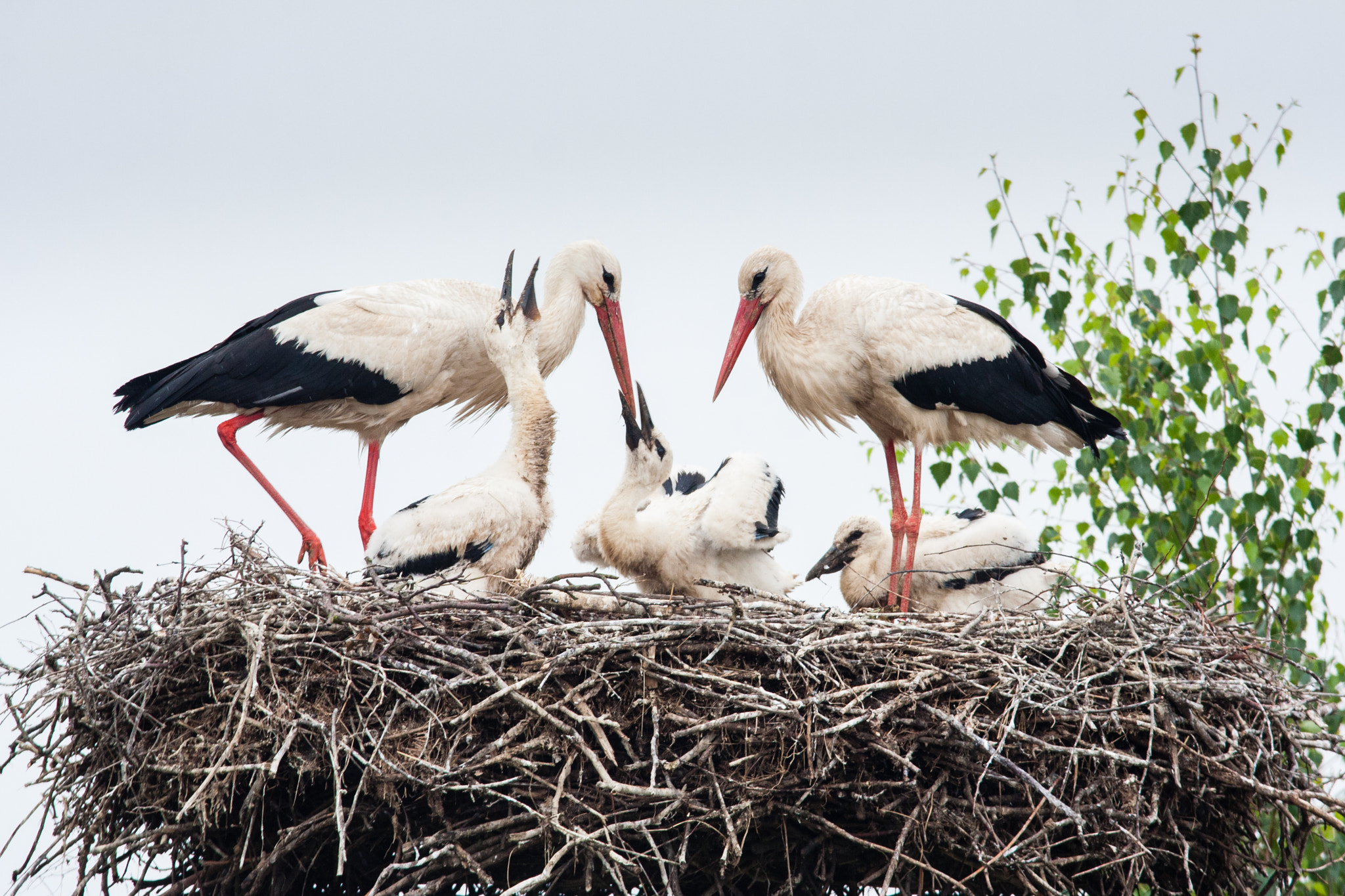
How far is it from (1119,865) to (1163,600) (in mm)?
1036

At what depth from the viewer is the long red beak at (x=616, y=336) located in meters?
5.85

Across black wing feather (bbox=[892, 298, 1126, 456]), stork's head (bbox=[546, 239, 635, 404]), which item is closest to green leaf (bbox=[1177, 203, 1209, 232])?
black wing feather (bbox=[892, 298, 1126, 456])

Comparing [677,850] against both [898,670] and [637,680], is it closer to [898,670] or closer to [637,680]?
[637,680]

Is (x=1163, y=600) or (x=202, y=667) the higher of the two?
(x=202, y=667)

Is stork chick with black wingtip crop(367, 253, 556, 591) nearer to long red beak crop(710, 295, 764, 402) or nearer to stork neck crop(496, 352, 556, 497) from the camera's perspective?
stork neck crop(496, 352, 556, 497)

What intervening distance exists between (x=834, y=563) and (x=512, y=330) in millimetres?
1719

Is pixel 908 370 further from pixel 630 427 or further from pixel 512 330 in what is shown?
pixel 512 330

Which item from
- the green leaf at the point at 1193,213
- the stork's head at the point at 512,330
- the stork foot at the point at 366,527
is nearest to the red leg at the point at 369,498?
the stork foot at the point at 366,527

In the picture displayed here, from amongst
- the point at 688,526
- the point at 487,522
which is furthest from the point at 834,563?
the point at 487,522

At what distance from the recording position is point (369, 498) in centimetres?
557

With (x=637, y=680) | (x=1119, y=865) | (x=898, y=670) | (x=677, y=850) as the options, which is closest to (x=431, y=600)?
(x=637, y=680)

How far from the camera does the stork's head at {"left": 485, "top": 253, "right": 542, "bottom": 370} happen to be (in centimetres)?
518

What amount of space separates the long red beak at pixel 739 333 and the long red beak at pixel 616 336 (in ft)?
1.31

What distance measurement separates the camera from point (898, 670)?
369 cm
